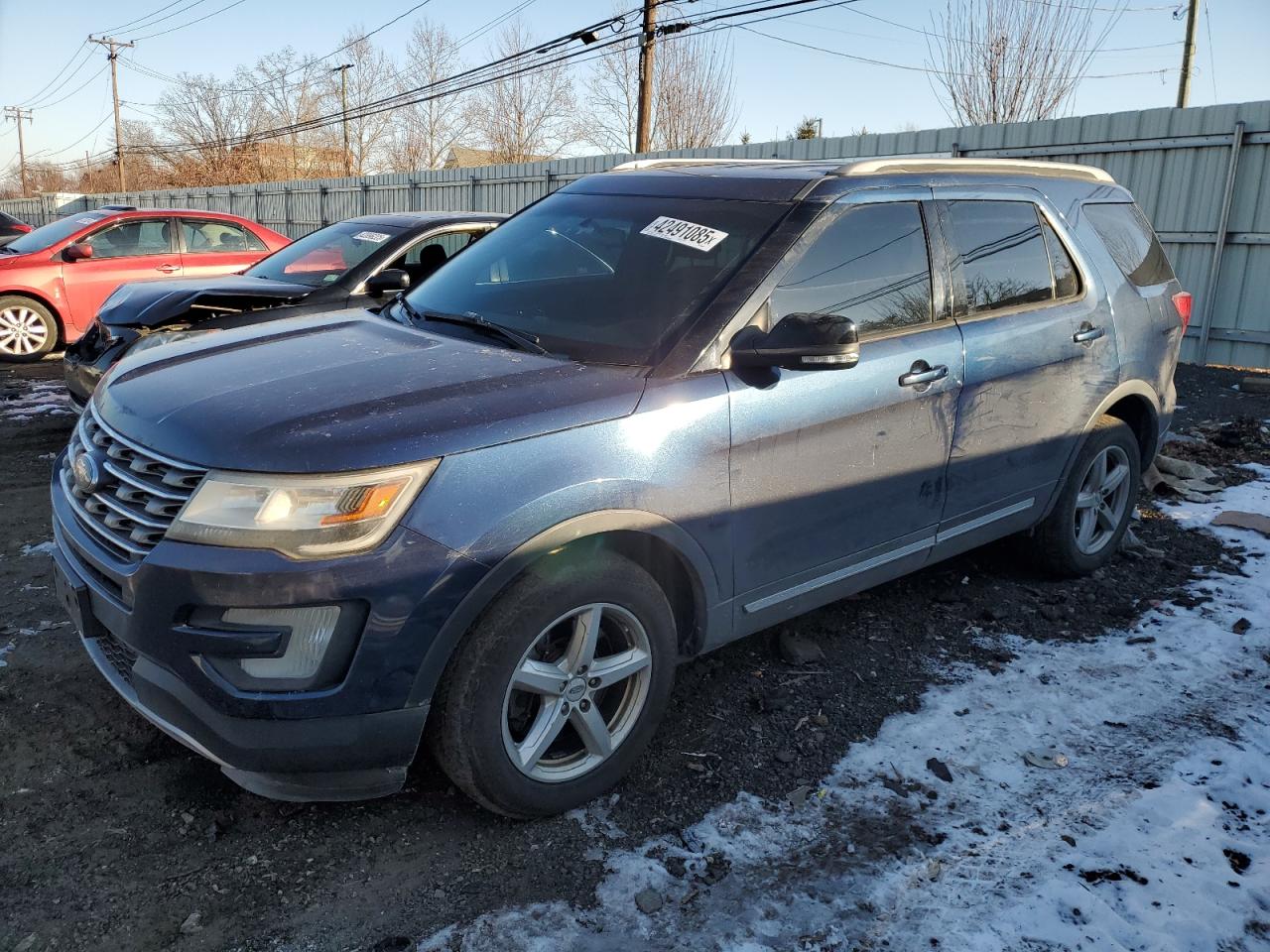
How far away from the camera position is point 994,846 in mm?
2799

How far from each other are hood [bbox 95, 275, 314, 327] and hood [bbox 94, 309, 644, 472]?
3387 millimetres

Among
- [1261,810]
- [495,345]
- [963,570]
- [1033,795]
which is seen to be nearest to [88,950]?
[495,345]

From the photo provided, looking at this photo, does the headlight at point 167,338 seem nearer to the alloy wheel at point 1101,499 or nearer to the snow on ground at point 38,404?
the snow on ground at point 38,404

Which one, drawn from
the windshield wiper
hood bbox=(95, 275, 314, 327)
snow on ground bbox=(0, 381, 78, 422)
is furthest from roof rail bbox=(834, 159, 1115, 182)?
snow on ground bbox=(0, 381, 78, 422)

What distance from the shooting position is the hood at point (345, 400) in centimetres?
243

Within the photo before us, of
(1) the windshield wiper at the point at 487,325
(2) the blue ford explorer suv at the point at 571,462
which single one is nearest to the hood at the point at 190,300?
(2) the blue ford explorer suv at the point at 571,462

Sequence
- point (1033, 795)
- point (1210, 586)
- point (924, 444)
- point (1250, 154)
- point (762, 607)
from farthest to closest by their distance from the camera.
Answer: point (1250, 154) < point (1210, 586) < point (924, 444) < point (762, 607) < point (1033, 795)

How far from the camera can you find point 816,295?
10.8ft

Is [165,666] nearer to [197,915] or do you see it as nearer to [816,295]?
[197,915]

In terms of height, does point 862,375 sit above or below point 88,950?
above

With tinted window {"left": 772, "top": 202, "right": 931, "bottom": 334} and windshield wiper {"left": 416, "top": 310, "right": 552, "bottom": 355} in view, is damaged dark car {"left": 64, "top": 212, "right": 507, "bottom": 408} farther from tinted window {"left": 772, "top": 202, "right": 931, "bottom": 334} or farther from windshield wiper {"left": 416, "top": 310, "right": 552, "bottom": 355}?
tinted window {"left": 772, "top": 202, "right": 931, "bottom": 334}

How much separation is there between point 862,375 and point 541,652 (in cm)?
148

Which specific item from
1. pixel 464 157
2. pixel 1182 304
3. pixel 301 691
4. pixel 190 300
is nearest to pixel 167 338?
pixel 190 300

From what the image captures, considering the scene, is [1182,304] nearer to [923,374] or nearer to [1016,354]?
[1016,354]
